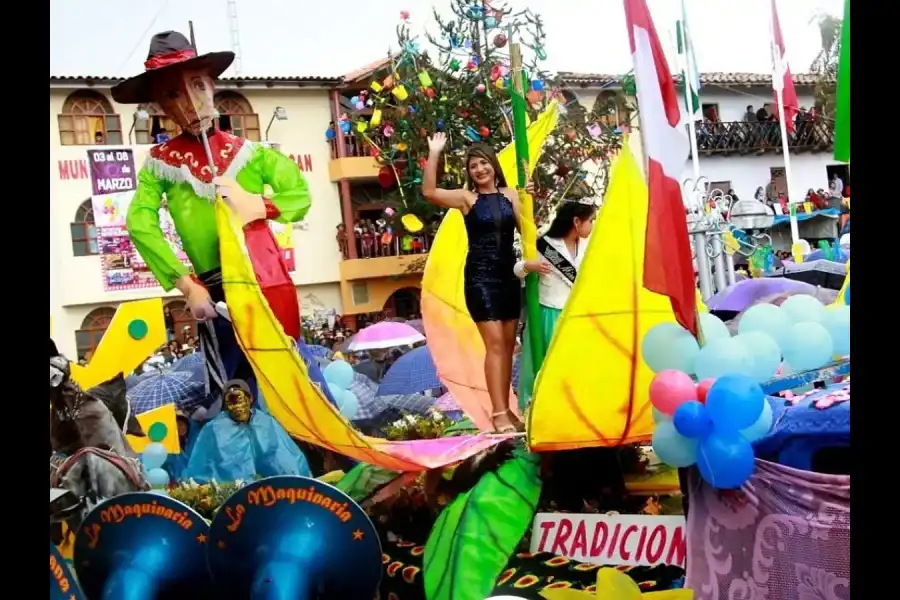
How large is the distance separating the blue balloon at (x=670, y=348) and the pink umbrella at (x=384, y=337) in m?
6.55

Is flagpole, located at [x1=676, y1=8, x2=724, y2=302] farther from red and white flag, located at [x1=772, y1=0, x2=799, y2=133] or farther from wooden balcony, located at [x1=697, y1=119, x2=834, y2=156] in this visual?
wooden balcony, located at [x1=697, y1=119, x2=834, y2=156]

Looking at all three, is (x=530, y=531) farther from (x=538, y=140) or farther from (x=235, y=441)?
(x=538, y=140)

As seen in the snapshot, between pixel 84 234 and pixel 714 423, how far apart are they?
9.60 m

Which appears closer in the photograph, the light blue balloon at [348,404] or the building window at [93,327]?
the light blue balloon at [348,404]

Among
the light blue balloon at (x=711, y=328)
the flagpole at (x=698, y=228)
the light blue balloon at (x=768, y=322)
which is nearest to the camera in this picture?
the light blue balloon at (x=768, y=322)

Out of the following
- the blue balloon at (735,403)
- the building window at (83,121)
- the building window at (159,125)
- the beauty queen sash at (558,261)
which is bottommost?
the blue balloon at (735,403)

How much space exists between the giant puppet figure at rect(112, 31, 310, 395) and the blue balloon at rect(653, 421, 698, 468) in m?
1.69

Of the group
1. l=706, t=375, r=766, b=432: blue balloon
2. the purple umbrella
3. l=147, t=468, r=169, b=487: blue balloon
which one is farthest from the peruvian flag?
the purple umbrella

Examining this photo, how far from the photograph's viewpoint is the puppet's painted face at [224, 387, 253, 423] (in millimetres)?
3998

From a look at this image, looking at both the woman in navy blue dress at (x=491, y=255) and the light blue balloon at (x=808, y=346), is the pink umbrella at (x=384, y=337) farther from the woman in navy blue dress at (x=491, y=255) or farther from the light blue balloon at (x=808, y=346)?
the light blue balloon at (x=808, y=346)

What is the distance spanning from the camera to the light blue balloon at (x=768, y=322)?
2.66 metres

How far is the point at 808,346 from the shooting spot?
258 centimetres

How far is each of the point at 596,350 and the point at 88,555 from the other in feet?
5.38

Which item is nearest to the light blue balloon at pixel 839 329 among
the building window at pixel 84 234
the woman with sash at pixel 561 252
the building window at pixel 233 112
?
the woman with sash at pixel 561 252
